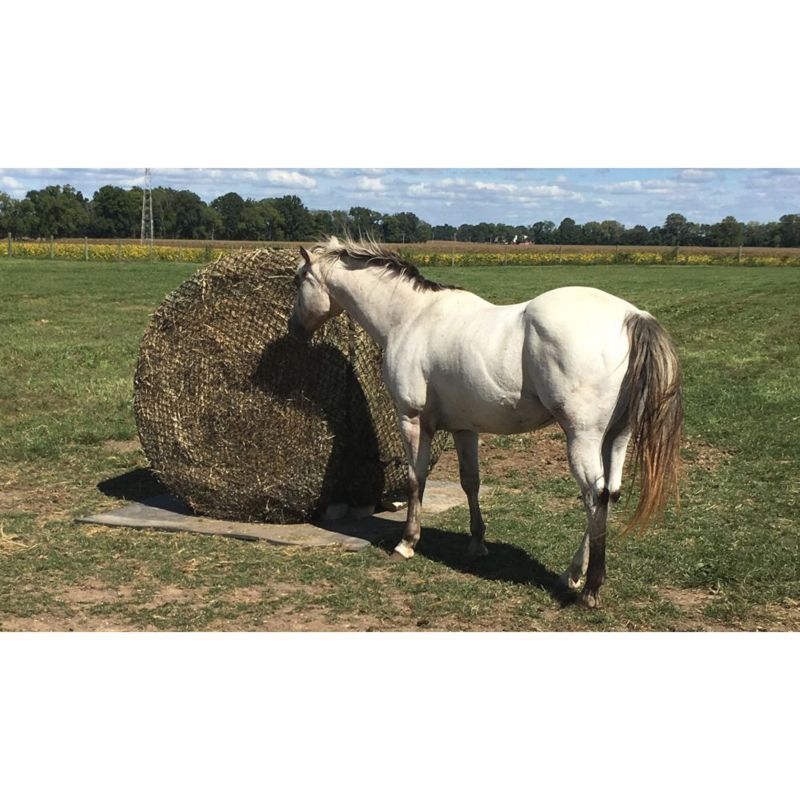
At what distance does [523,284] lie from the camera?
30.8 m

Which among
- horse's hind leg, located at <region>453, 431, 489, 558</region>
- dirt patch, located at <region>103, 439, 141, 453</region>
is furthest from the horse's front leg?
dirt patch, located at <region>103, 439, 141, 453</region>

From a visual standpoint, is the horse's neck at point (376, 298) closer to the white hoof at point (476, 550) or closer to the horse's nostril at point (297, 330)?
the horse's nostril at point (297, 330)

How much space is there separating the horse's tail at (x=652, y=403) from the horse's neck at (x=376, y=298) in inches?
66.9

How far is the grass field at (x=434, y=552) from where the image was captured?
17.1 ft

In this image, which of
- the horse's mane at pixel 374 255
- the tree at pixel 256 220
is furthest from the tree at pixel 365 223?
the tree at pixel 256 220

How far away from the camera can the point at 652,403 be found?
199 inches

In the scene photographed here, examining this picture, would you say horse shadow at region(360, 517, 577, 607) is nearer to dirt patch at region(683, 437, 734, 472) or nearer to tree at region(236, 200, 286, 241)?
dirt patch at region(683, 437, 734, 472)

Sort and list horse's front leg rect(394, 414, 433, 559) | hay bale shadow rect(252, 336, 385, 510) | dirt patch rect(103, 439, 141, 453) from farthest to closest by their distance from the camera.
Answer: dirt patch rect(103, 439, 141, 453) → hay bale shadow rect(252, 336, 385, 510) → horse's front leg rect(394, 414, 433, 559)

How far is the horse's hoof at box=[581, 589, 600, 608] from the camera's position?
5.29 meters

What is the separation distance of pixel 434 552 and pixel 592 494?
59.3 inches

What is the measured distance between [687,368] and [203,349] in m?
9.38

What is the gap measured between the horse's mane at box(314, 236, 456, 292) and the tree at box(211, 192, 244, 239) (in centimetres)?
2270

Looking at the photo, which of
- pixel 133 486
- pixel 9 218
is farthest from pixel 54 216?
pixel 133 486

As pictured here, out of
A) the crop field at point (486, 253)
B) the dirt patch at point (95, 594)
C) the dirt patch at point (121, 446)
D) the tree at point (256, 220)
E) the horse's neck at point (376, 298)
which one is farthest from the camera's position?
the crop field at point (486, 253)
